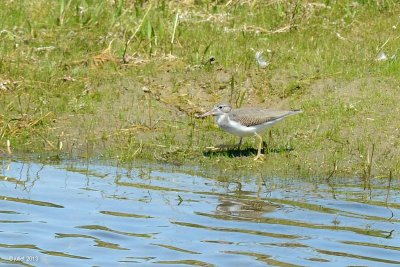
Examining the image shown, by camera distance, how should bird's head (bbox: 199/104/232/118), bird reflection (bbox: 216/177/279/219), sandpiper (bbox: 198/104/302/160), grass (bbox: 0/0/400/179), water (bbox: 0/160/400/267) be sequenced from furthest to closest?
1. bird's head (bbox: 199/104/232/118)
2. grass (bbox: 0/0/400/179)
3. sandpiper (bbox: 198/104/302/160)
4. bird reflection (bbox: 216/177/279/219)
5. water (bbox: 0/160/400/267)

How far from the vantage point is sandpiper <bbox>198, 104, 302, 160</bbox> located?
12797 millimetres

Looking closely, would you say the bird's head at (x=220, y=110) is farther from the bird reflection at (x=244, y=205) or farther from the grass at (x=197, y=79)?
the bird reflection at (x=244, y=205)

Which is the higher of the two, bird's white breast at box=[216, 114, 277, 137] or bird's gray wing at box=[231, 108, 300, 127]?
bird's gray wing at box=[231, 108, 300, 127]

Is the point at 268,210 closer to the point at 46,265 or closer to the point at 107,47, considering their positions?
the point at 46,265

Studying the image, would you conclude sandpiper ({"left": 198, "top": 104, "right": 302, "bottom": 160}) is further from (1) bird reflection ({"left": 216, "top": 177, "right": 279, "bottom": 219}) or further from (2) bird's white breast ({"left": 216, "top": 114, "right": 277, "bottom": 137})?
(1) bird reflection ({"left": 216, "top": 177, "right": 279, "bottom": 219})

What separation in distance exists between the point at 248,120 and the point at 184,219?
2.58m

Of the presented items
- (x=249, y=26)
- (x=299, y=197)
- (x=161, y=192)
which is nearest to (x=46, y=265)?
(x=161, y=192)

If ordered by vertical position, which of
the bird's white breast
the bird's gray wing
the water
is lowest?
the water

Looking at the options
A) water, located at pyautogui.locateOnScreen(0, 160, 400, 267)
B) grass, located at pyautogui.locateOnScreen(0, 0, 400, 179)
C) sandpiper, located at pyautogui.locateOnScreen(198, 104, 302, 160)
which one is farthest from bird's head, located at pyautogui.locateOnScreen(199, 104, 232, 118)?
water, located at pyautogui.locateOnScreen(0, 160, 400, 267)

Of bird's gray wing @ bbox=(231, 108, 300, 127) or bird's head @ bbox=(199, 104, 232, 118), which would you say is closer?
bird's gray wing @ bbox=(231, 108, 300, 127)

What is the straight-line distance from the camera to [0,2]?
53.4ft

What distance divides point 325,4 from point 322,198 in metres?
5.26

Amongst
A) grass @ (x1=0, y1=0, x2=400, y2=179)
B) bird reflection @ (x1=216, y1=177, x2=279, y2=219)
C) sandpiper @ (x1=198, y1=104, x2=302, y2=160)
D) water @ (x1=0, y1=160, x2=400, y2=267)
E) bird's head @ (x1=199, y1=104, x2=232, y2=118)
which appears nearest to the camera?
water @ (x1=0, y1=160, x2=400, y2=267)

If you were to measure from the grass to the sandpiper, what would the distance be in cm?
27
